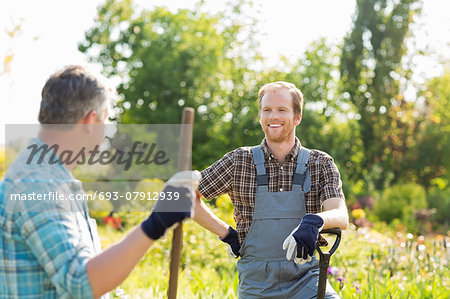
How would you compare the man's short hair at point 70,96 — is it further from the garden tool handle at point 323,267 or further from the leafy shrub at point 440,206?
the leafy shrub at point 440,206

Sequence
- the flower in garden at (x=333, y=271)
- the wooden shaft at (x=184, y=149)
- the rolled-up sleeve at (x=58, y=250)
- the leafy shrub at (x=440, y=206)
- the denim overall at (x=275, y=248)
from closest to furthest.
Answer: the rolled-up sleeve at (x=58, y=250)
the wooden shaft at (x=184, y=149)
the denim overall at (x=275, y=248)
the flower in garden at (x=333, y=271)
the leafy shrub at (x=440, y=206)

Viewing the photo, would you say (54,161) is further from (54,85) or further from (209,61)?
(209,61)

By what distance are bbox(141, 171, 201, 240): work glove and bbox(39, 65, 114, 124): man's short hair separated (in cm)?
37

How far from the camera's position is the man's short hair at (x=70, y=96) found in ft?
5.83

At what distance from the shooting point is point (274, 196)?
294 cm

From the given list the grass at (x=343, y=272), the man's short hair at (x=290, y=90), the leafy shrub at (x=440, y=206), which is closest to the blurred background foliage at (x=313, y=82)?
the leafy shrub at (x=440, y=206)

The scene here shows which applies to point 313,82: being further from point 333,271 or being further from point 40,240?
point 40,240

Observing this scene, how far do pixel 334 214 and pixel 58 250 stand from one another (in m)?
1.49

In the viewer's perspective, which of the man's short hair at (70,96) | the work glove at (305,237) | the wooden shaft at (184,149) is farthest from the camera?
the work glove at (305,237)

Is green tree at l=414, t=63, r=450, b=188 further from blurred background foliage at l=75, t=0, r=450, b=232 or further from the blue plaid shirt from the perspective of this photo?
the blue plaid shirt

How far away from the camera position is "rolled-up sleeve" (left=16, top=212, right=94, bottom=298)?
5.28 ft

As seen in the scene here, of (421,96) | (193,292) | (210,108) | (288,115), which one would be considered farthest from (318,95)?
(288,115)

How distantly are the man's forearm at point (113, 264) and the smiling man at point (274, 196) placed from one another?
1321 mm

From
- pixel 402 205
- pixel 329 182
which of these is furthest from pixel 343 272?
pixel 402 205
